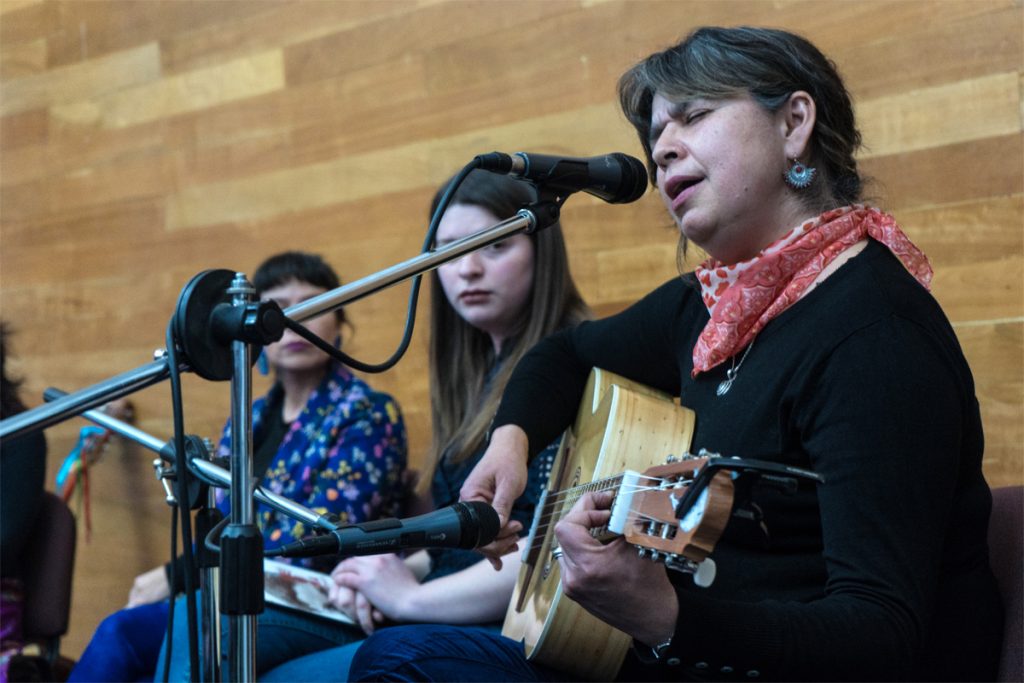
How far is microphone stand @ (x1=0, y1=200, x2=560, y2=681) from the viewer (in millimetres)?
938

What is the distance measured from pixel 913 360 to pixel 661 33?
1494 millimetres

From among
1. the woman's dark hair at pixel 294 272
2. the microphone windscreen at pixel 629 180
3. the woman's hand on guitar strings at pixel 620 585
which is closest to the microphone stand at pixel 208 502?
the woman's hand on guitar strings at pixel 620 585

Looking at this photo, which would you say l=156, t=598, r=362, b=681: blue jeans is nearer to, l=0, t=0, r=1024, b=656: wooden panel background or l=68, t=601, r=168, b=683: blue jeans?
l=68, t=601, r=168, b=683: blue jeans

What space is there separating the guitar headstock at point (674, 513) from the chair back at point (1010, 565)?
0.54m

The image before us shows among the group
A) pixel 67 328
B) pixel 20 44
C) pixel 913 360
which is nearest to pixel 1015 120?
pixel 913 360

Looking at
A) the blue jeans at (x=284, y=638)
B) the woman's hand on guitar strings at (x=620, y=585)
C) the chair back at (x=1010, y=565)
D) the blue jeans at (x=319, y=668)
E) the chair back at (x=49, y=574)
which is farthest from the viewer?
the chair back at (x=49, y=574)

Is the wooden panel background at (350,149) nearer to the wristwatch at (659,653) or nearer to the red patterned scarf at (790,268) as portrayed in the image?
the red patterned scarf at (790,268)

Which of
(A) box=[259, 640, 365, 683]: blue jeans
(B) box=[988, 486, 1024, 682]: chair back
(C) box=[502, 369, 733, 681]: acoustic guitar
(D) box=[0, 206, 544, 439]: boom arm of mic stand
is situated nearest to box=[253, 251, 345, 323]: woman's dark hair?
(A) box=[259, 640, 365, 683]: blue jeans

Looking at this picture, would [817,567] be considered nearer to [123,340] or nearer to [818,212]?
[818,212]

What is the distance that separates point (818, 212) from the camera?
148cm

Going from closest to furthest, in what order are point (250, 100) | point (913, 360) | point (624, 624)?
1. point (624, 624)
2. point (913, 360)
3. point (250, 100)

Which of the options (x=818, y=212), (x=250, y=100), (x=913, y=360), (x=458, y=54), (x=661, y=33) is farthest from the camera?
(x=250, y=100)

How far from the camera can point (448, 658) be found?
1375mm

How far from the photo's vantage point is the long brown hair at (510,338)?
2.03 m
